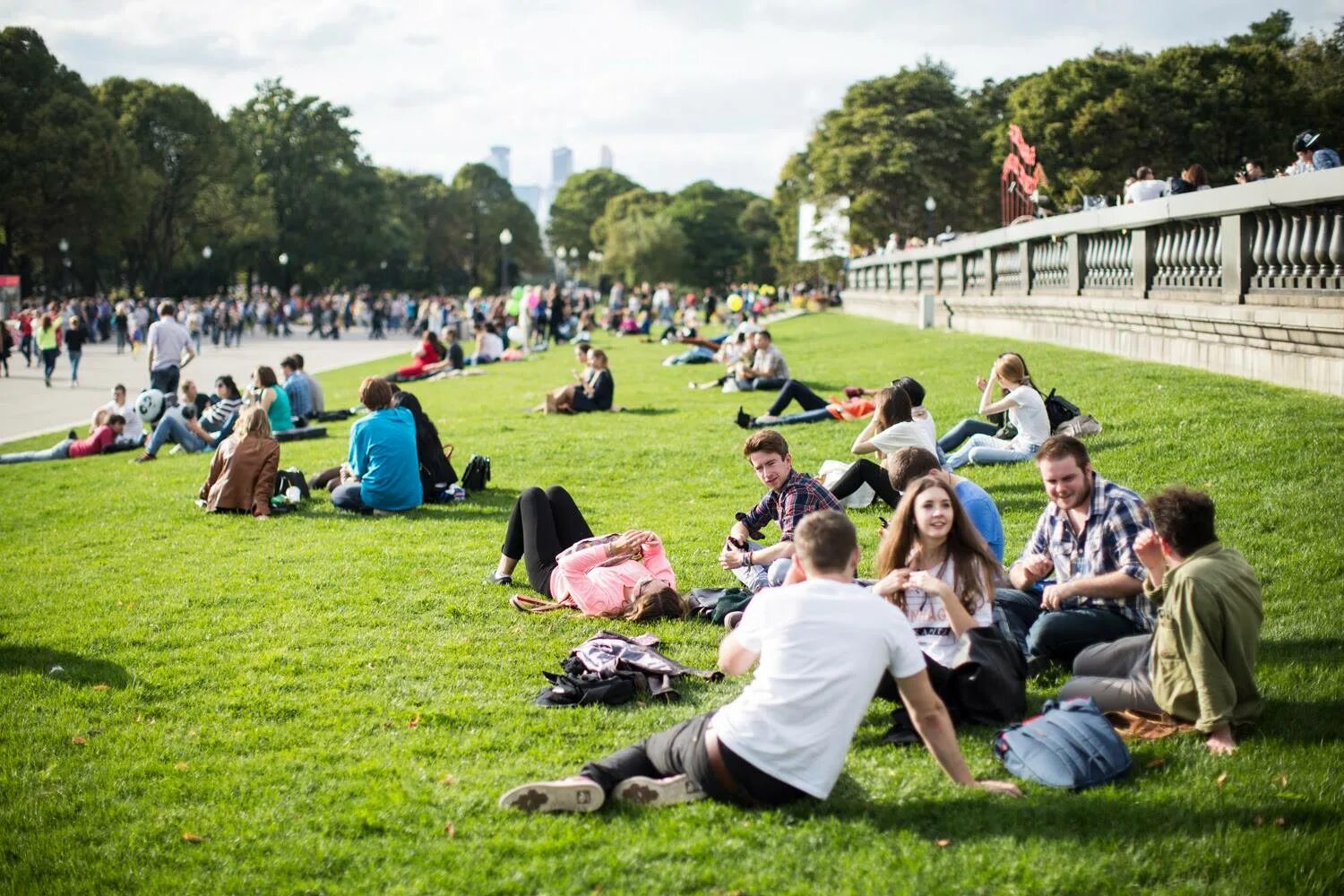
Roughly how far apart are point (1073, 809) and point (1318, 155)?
13735 millimetres

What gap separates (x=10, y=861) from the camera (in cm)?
496

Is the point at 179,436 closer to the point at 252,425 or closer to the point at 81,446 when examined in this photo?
the point at 81,446

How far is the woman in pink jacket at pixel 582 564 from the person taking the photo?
323 inches

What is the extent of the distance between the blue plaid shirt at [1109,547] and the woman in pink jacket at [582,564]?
2.64 m

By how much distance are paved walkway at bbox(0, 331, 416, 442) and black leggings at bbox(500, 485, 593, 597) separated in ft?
51.3

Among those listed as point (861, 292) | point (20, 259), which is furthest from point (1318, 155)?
point (20, 259)

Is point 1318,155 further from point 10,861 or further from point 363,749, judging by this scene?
point 10,861

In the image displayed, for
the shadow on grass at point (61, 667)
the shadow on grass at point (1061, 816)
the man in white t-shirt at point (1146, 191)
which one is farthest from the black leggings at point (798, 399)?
the shadow on grass at point (1061, 816)

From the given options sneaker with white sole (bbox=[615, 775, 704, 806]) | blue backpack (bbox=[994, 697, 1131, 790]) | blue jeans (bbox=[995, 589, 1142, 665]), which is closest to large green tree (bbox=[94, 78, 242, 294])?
blue jeans (bbox=[995, 589, 1142, 665])

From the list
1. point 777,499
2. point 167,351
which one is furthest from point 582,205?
point 777,499

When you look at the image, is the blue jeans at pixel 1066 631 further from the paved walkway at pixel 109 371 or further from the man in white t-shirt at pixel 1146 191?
the paved walkway at pixel 109 371

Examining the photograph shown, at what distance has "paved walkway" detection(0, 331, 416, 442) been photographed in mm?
24703

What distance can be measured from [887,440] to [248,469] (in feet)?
21.8

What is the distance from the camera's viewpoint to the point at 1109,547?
21.0ft
